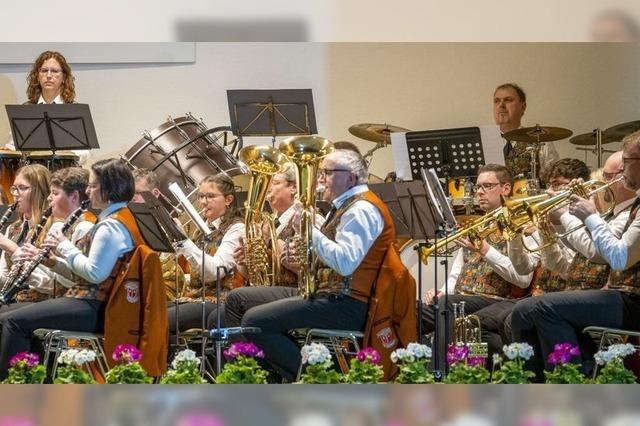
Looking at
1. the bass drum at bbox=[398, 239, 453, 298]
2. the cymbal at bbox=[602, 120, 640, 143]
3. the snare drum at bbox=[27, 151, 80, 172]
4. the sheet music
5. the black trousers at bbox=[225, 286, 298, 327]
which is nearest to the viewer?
Answer: the black trousers at bbox=[225, 286, 298, 327]

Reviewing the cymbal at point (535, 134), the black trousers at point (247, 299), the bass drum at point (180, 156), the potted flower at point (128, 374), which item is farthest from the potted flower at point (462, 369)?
the cymbal at point (535, 134)

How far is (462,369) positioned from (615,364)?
0.67 m

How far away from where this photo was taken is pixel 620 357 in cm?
595

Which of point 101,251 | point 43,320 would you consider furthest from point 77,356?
point 101,251

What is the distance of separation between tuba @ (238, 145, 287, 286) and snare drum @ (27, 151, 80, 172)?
1.64 metres

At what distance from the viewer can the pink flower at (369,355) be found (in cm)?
606

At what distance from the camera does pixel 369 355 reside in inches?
239

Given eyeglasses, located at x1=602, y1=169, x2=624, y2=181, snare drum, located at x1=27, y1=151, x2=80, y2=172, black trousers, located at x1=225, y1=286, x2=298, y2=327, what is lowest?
Result: black trousers, located at x1=225, y1=286, x2=298, y2=327

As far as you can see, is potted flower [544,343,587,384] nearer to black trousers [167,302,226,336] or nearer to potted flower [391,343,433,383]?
potted flower [391,343,433,383]

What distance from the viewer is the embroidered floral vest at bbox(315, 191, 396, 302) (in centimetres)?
643

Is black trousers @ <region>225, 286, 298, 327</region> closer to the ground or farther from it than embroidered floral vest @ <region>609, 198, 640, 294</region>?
closer to the ground

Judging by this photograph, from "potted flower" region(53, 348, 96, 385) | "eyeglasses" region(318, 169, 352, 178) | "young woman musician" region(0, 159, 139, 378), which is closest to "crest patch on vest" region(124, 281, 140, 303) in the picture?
"young woman musician" region(0, 159, 139, 378)

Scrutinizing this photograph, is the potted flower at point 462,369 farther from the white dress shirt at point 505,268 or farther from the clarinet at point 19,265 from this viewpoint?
the clarinet at point 19,265
